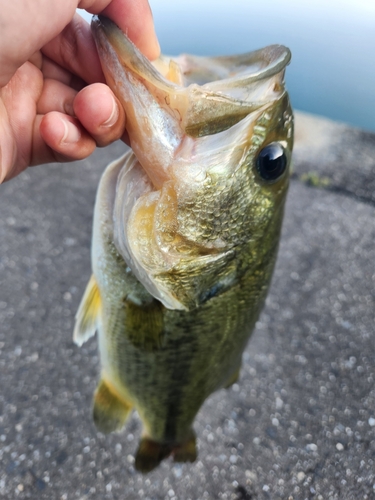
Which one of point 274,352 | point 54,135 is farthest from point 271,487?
point 54,135

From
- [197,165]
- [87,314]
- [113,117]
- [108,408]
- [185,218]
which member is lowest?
[108,408]

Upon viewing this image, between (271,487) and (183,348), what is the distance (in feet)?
3.09

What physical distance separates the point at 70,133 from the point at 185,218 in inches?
14.6

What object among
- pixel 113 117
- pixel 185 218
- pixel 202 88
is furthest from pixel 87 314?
pixel 202 88

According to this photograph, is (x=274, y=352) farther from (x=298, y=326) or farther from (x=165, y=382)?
(x=165, y=382)

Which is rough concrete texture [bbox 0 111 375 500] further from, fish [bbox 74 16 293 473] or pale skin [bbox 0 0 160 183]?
pale skin [bbox 0 0 160 183]

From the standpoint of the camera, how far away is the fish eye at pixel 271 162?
0.99 m

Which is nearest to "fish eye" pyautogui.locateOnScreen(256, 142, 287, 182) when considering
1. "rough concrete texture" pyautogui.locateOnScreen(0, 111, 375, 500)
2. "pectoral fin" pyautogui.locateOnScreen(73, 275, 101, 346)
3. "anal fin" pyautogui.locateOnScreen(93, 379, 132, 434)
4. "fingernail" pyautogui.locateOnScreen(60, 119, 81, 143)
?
"fingernail" pyautogui.locateOnScreen(60, 119, 81, 143)

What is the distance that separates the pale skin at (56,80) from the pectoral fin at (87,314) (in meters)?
0.44

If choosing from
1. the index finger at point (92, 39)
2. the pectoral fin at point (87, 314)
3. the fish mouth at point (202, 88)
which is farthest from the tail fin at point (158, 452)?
the index finger at point (92, 39)

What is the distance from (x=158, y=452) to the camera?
1.54 m

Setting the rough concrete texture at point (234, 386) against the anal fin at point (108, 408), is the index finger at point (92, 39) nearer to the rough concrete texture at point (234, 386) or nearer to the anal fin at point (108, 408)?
the anal fin at point (108, 408)

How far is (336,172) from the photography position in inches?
134

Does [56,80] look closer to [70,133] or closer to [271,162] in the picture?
[70,133]
